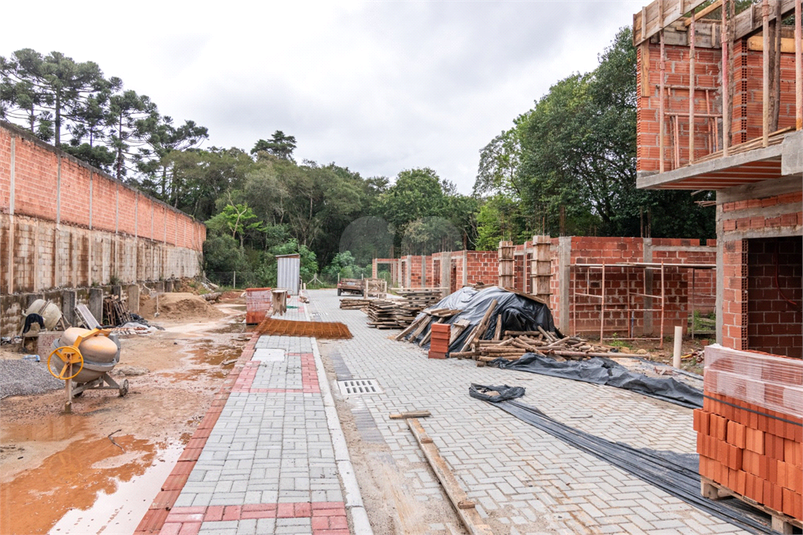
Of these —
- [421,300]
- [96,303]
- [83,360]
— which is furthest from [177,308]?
[83,360]

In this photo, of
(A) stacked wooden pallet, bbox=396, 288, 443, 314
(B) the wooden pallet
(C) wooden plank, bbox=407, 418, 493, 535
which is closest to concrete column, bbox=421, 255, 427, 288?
(A) stacked wooden pallet, bbox=396, 288, 443, 314

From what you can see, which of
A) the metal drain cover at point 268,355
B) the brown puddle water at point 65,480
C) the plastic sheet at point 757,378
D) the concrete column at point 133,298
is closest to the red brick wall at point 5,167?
the metal drain cover at point 268,355

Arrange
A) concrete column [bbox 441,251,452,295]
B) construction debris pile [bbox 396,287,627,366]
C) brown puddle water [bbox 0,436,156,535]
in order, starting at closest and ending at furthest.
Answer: brown puddle water [bbox 0,436,156,535] < construction debris pile [bbox 396,287,627,366] < concrete column [bbox 441,251,452,295]

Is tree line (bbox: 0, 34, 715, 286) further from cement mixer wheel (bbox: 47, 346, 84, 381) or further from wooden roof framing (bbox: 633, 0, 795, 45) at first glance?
cement mixer wheel (bbox: 47, 346, 84, 381)

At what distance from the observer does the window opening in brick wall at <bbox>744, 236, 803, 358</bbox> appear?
741 cm

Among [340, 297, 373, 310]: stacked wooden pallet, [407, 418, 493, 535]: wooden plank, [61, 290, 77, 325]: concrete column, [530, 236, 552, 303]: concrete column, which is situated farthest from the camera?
[340, 297, 373, 310]: stacked wooden pallet

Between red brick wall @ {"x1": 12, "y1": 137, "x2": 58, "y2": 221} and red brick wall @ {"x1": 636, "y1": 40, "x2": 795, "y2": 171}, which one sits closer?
red brick wall @ {"x1": 636, "y1": 40, "x2": 795, "y2": 171}

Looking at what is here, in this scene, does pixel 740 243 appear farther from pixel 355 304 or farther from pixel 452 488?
pixel 355 304

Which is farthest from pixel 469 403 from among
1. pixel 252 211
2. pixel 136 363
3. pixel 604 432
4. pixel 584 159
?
pixel 252 211

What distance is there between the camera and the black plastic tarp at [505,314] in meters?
11.1

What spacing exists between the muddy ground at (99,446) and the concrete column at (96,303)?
6.04 m

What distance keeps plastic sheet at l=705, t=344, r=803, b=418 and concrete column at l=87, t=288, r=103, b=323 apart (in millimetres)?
17187

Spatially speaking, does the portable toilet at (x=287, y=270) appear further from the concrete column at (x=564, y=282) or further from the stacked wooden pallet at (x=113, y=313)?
the concrete column at (x=564, y=282)

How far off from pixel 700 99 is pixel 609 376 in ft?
15.7
